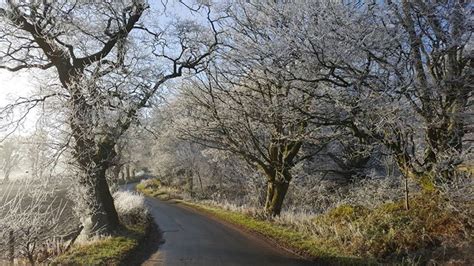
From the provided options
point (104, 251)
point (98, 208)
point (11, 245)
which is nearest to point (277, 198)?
point (98, 208)

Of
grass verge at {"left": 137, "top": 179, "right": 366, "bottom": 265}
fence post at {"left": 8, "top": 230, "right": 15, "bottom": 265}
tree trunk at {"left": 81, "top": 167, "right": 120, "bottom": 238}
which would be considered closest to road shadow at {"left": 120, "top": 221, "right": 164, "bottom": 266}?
tree trunk at {"left": 81, "top": 167, "right": 120, "bottom": 238}

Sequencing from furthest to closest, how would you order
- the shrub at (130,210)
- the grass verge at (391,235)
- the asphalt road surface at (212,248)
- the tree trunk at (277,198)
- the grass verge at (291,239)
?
the tree trunk at (277,198)
the shrub at (130,210)
the asphalt road surface at (212,248)
the grass verge at (291,239)
the grass verge at (391,235)

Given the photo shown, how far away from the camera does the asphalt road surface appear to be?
33.8ft

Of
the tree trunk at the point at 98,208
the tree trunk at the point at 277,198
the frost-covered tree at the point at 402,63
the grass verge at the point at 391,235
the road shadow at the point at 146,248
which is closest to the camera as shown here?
the grass verge at the point at 391,235

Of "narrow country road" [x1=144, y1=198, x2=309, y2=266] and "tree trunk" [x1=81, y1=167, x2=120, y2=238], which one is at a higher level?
"tree trunk" [x1=81, y1=167, x2=120, y2=238]

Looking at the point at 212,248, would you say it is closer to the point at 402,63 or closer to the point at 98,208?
the point at 98,208

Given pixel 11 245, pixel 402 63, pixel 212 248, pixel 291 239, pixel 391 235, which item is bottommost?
pixel 212 248

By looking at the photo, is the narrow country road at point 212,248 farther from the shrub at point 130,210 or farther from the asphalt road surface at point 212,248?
the shrub at point 130,210

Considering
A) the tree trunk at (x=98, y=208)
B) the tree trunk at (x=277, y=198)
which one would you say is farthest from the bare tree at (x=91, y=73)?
the tree trunk at (x=277, y=198)

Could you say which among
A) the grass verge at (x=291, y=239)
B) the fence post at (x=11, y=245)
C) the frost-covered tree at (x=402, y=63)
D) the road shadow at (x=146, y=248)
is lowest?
the road shadow at (x=146, y=248)

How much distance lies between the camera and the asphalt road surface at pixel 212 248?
33.8 ft

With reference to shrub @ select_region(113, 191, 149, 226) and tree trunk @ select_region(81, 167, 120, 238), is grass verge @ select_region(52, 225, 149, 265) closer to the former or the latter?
tree trunk @ select_region(81, 167, 120, 238)

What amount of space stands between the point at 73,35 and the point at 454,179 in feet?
36.1

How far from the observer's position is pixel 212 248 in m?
12.1
